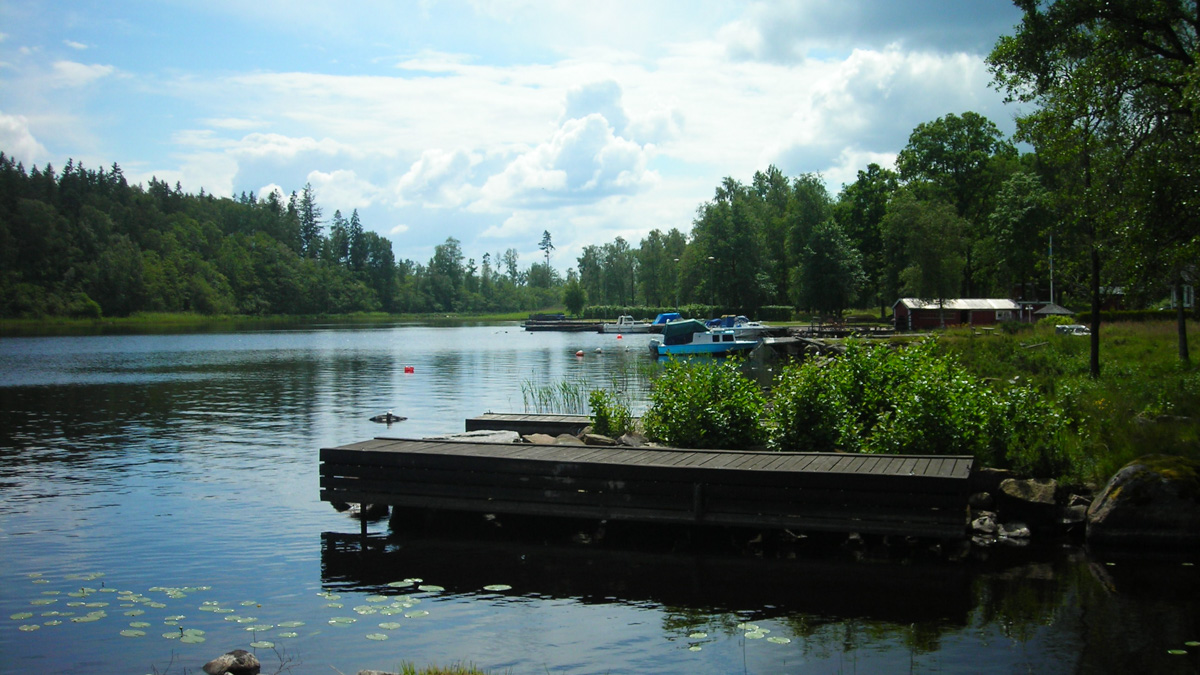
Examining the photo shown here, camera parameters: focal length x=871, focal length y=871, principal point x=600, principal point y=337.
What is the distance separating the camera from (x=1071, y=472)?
45.6ft

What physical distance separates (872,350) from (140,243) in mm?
171024

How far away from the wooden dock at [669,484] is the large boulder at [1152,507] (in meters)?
2.17

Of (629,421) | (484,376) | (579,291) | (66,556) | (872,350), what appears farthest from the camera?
(579,291)

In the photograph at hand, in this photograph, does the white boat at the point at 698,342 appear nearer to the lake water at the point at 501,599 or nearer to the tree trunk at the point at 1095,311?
the tree trunk at the point at 1095,311

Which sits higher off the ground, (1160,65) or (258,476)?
(1160,65)

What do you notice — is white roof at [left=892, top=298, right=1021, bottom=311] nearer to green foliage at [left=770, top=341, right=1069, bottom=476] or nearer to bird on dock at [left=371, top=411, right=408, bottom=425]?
bird on dock at [left=371, top=411, right=408, bottom=425]

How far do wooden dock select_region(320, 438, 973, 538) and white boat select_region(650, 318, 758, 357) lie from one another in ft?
127

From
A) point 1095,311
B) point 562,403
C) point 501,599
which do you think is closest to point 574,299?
point 562,403

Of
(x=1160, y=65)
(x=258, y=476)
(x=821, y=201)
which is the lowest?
(x=258, y=476)

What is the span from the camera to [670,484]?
12.5 meters

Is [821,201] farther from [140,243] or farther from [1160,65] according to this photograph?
[140,243]

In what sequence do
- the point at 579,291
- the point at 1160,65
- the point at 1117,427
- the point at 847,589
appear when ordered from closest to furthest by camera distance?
the point at 847,589, the point at 1117,427, the point at 1160,65, the point at 579,291

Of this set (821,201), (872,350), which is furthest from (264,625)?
(821,201)

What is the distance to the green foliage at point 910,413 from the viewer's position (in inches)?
548
